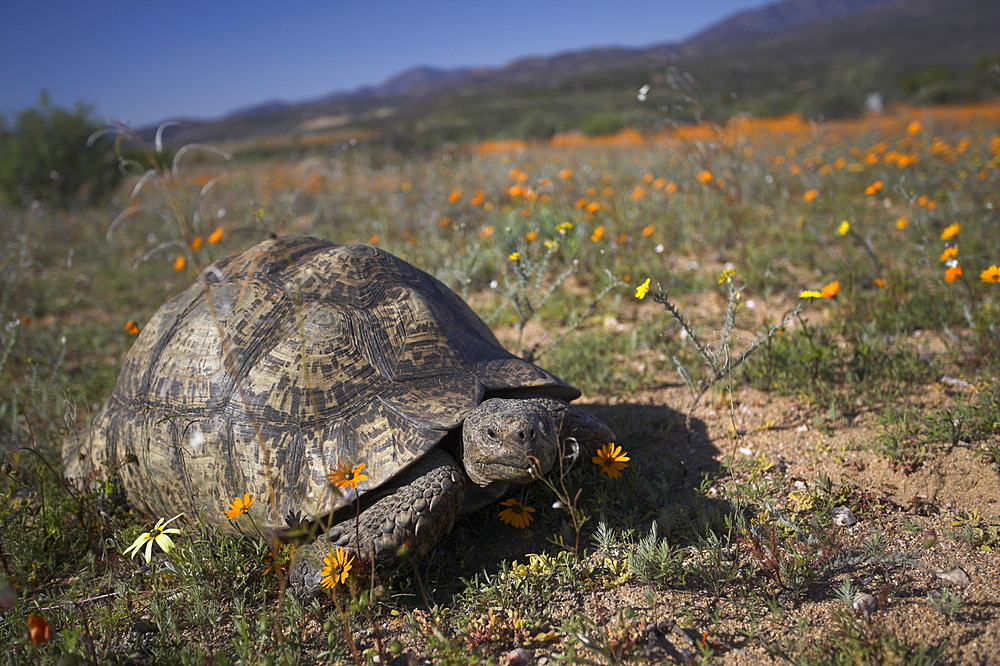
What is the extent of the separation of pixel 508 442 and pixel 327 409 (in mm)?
782

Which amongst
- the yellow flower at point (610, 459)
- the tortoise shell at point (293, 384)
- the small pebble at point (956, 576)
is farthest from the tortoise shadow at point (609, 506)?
the small pebble at point (956, 576)

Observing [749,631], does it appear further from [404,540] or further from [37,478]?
[37,478]

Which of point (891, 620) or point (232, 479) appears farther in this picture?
point (232, 479)

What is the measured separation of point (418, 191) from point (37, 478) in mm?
6326

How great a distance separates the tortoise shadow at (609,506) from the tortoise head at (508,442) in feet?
1.13

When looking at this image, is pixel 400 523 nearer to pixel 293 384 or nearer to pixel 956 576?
pixel 293 384

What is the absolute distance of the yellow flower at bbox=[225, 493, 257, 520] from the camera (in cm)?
212

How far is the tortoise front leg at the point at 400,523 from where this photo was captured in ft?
6.60

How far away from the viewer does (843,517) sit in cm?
228

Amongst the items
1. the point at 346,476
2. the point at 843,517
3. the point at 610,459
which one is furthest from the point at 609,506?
the point at 346,476

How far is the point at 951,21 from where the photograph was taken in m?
52.9

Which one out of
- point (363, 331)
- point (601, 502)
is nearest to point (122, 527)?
point (363, 331)

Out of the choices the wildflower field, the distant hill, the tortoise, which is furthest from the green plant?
the tortoise

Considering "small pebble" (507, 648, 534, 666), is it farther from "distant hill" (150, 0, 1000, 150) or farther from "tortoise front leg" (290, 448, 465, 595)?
"distant hill" (150, 0, 1000, 150)
